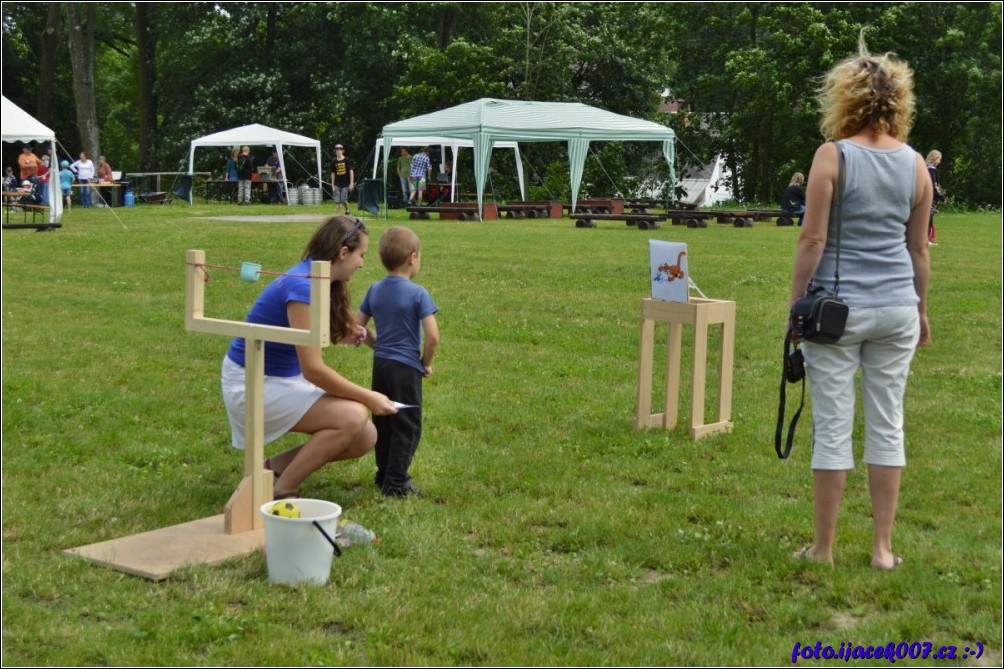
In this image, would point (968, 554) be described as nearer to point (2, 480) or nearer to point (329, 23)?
point (2, 480)

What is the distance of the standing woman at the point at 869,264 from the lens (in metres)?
4.43

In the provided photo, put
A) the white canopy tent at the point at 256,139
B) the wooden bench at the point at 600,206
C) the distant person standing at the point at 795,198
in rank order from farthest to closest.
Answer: the white canopy tent at the point at 256,139, the wooden bench at the point at 600,206, the distant person standing at the point at 795,198

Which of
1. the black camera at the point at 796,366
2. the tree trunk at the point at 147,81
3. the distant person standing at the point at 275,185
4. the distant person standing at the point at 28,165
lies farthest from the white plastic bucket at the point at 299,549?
the tree trunk at the point at 147,81

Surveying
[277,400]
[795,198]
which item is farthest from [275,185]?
[277,400]

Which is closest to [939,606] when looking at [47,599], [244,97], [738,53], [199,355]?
[47,599]

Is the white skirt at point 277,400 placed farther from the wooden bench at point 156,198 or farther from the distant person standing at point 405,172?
the wooden bench at point 156,198

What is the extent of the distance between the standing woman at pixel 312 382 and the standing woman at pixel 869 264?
177 cm

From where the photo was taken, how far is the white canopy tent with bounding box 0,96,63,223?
1916cm

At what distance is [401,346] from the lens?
18.6 ft

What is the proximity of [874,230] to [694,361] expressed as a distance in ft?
8.09

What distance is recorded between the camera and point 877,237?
14.7 ft

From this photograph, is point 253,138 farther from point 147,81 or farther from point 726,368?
point 726,368

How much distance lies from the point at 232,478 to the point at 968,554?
131 inches

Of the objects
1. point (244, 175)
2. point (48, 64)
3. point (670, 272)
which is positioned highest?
point (48, 64)
